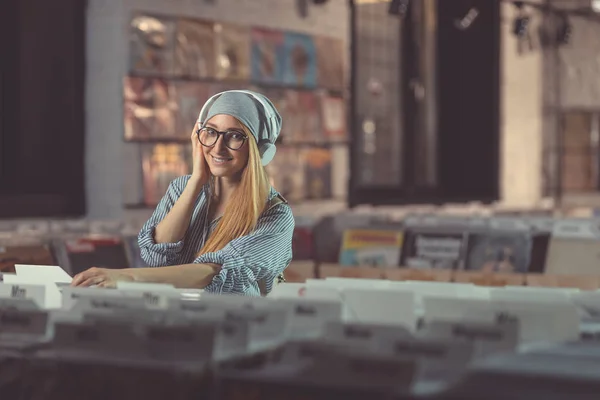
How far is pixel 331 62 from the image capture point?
344 inches

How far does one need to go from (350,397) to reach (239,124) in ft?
4.47

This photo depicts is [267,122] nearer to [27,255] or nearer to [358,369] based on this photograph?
[358,369]

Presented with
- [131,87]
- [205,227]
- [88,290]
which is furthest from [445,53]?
[88,290]

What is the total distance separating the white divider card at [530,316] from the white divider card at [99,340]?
A: 394 mm

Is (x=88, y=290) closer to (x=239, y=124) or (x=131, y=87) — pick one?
(x=239, y=124)

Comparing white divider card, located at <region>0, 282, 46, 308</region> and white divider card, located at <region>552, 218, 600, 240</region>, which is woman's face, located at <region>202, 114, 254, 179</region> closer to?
white divider card, located at <region>0, 282, 46, 308</region>

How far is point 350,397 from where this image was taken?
1353 mm

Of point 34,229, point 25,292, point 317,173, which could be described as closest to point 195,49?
point 317,173

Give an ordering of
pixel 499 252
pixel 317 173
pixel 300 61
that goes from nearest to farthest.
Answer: pixel 499 252 < pixel 300 61 < pixel 317 173

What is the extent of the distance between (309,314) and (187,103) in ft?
19.3

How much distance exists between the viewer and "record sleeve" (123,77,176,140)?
22.9ft

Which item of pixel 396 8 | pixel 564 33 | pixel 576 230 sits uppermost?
pixel 564 33

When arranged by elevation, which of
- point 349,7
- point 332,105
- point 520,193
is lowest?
point 520,193

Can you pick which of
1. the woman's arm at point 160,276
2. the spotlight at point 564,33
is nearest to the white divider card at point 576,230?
the woman's arm at point 160,276
